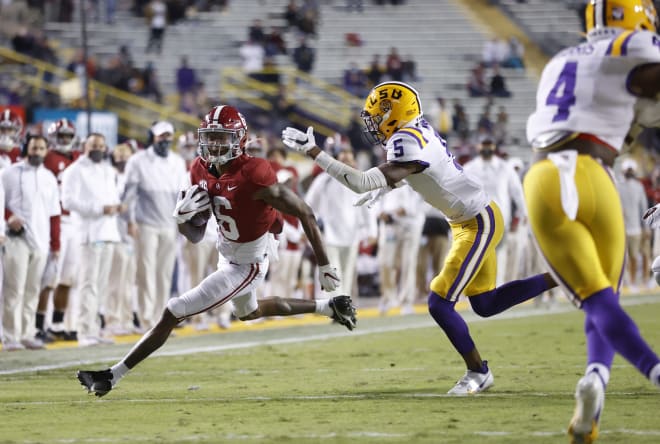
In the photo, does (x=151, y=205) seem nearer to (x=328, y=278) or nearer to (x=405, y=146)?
(x=328, y=278)

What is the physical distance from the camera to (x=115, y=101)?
23.6m

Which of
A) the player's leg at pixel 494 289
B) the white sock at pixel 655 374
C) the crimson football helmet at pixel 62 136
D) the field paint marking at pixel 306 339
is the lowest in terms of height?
the field paint marking at pixel 306 339

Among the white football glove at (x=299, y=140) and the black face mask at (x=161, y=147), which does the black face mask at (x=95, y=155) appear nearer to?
the black face mask at (x=161, y=147)

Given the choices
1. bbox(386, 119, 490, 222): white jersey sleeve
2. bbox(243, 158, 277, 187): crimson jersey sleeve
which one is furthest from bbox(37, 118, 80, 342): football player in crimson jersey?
bbox(386, 119, 490, 222): white jersey sleeve

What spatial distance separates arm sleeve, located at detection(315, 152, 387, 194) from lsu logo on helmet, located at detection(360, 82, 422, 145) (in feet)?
2.71

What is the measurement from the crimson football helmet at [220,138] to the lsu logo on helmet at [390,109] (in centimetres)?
87

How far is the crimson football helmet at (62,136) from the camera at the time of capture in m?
12.8

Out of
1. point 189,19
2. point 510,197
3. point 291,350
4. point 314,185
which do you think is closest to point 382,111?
point 291,350

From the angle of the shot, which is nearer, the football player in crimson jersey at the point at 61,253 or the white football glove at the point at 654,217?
the white football glove at the point at 654,217

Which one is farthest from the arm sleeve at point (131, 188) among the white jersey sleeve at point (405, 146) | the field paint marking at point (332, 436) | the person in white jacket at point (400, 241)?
the field paint marking at point (332, 436)

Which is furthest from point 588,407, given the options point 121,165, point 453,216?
point 121,165

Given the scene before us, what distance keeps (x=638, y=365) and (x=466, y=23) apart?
1047 inches

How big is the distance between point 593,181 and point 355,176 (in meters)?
1.99

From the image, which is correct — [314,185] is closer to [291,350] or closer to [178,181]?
[178,181]
